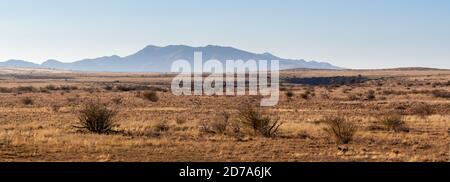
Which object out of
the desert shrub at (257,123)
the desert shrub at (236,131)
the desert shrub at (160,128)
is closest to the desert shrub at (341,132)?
the desert shrub at (257,123)

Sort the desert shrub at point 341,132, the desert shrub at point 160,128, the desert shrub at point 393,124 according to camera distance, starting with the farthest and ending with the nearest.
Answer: the desert shrub at point 393,124, the desert shrub at point 160,128, the desert shrub at point 341,132

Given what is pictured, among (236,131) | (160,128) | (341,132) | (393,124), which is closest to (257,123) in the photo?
(236,131)

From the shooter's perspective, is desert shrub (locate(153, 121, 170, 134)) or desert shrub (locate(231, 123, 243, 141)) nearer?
A: desert shrub (locate(231, 123, 243, 141))

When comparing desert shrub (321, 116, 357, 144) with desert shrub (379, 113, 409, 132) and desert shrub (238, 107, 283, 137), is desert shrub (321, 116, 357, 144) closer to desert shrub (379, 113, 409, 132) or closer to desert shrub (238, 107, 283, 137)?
desert shrub (238, 107, 283, 137)

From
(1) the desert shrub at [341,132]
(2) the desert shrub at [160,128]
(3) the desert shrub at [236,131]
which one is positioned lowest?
(2) the desert shrub at [160,128]

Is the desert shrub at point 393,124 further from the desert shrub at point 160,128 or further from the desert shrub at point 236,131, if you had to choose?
the desert shrub at point 160,128

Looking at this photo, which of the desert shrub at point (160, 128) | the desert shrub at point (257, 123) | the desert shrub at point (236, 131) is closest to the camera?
the desert shrub at point (236, 131)

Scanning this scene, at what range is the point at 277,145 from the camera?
67.7 ft

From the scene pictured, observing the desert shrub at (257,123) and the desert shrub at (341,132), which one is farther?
the desert shrub at (257,123)

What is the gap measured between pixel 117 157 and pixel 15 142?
203 inches

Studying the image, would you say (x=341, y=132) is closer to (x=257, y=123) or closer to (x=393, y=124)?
(x=257, y=123)

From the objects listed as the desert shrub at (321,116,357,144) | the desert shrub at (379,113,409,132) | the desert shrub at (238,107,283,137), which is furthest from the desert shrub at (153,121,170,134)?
the desert shrub at (379,113,409,132)
